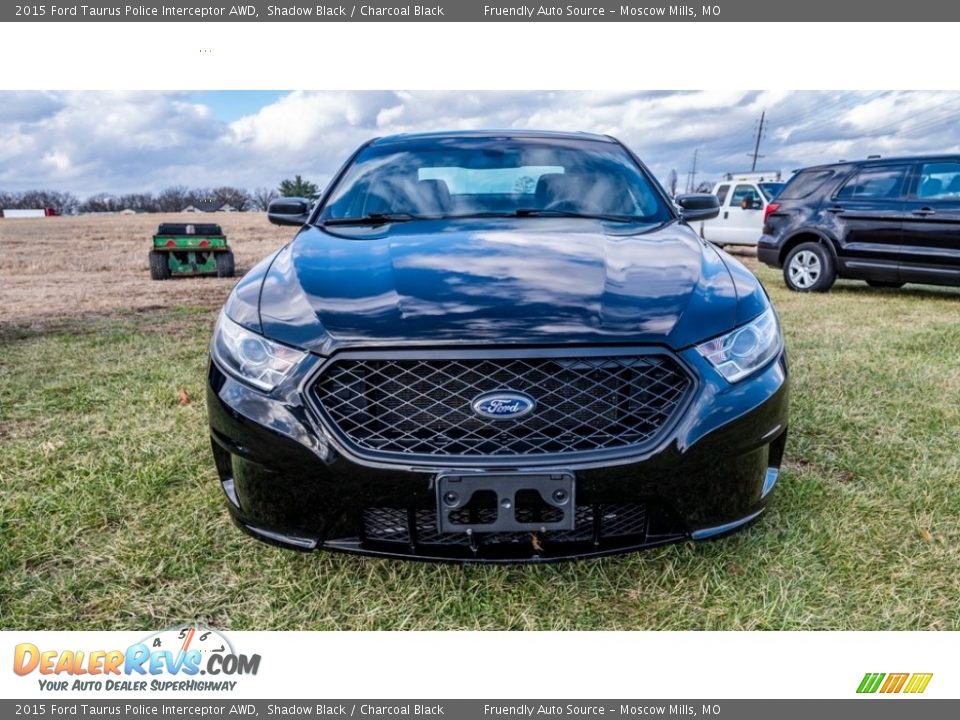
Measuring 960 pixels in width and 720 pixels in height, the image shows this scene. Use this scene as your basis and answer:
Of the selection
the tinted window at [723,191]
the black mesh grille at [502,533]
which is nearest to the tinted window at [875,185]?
the tinted window at [723,191]

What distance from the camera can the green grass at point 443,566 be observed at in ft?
6.22

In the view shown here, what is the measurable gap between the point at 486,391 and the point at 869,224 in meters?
7.93

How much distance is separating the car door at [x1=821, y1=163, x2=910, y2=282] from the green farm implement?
870 centimetres

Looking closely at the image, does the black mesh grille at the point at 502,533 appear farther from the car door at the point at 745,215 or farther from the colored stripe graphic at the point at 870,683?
the car door at the point at 745,215

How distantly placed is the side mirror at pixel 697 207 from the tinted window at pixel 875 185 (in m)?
5.91

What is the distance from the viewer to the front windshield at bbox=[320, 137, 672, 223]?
280 centimetres

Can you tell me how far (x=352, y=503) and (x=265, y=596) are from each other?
550 millimetres

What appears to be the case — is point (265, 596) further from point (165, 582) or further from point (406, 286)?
point (406, 286)

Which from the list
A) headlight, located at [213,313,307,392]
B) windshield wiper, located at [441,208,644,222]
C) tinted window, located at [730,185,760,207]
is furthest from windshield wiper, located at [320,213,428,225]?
tinted window, located at [730,185,760,207]

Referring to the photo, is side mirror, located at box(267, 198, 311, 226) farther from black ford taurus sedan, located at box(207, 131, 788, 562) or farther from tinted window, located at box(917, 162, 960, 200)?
tinted window, located at box(917, 162, 960, 200)

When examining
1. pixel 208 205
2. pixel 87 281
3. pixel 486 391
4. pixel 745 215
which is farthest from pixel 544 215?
pixel 208 205

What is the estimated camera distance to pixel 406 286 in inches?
74.4

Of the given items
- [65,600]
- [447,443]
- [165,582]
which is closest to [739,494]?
[447,443]

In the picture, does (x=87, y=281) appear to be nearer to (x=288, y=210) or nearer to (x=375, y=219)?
(x=288, y=210)
